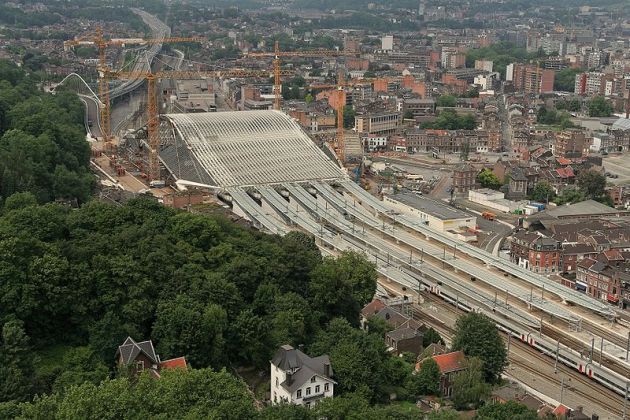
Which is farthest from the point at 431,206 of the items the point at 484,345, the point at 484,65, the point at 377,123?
the point at 484,65

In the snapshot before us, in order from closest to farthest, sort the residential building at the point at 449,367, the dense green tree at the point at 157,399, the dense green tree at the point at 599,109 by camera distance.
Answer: the dense green tree at the point at 157,399 < the residential building at the point at 449,367 < the dense green tree at the point at 599,109

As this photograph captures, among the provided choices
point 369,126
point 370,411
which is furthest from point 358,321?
point 369,126

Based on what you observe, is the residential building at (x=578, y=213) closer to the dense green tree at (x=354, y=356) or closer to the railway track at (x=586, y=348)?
the railway track at (x=586, y=348)

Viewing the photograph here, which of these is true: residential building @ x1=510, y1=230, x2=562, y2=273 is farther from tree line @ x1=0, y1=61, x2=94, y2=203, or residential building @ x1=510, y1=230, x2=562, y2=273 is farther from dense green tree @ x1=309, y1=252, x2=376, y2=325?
tree line @ x1=0, y1=61, x2=94, y2=203

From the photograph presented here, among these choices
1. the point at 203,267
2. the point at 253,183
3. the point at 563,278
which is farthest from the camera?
the point at 253,183

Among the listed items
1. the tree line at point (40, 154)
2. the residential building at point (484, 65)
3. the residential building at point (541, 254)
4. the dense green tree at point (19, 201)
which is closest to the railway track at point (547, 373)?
the residential building at point (541, 254)

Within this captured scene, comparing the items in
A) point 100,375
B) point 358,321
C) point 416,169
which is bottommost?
point 416,169

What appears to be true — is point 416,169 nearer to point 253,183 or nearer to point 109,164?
point 253,183

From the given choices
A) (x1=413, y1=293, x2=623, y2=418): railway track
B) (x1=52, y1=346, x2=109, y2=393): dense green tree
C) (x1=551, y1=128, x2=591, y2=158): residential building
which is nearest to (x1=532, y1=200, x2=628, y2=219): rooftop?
(x1=413, y1=293, x2=623, y2=418): railway track
